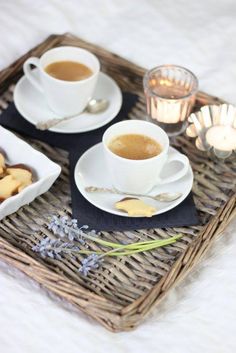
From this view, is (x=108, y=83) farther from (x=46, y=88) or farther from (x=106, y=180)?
(x=106, y=180)

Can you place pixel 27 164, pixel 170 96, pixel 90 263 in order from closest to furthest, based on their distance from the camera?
1. pixel 90 263
2. pixel 27 164
3. pixel 170 96

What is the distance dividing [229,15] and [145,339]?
0.79 m

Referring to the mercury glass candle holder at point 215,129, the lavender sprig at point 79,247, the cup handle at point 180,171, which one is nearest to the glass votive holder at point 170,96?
the mercury glass candle holder at point 215,129

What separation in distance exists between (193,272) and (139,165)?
0.55 ft

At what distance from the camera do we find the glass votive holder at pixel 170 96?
112 cm

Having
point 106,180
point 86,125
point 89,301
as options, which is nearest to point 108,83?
point 86,125

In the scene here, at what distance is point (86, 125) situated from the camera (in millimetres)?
1141

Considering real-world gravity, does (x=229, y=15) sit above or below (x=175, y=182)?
below

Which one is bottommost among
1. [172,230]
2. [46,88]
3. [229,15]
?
[229,15]

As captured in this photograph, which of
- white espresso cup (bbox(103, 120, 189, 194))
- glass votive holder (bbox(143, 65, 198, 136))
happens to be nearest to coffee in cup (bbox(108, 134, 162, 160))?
white espresso cup (bbox(103, 120, 189, 194))

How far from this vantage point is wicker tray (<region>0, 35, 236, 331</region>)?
864mm

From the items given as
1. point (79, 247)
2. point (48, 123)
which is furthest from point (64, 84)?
point (79, 247)

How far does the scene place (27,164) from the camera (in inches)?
40.6

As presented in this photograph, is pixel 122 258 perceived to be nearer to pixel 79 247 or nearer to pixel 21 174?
pixel 79 247
